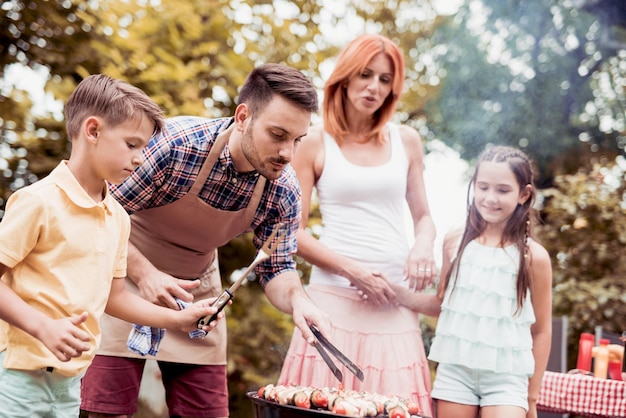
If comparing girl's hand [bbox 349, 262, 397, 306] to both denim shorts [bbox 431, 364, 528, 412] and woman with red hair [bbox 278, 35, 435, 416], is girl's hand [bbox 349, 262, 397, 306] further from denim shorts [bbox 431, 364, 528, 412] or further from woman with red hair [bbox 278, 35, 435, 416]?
denim shorts [bbox 431, 364, 528, 412]

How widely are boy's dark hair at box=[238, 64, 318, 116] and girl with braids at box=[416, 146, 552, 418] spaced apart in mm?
917

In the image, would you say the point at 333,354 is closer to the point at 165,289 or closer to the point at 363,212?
the point at 165,289

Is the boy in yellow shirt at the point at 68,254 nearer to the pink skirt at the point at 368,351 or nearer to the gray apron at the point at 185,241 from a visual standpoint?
the gray apron at the point at 185,241

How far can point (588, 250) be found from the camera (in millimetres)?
6793

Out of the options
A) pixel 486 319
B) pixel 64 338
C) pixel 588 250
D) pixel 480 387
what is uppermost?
pixel 588 250

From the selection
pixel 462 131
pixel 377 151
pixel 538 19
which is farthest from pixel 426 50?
pixel 377 151

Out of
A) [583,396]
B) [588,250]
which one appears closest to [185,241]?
[583,396]

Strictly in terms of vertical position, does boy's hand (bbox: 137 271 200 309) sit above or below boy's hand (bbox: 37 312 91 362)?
above

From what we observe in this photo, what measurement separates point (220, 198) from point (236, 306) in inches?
100

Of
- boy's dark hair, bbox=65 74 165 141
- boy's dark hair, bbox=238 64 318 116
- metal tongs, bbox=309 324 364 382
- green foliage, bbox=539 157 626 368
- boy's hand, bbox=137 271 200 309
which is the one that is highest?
green foliage, bbox=539 157 626 368

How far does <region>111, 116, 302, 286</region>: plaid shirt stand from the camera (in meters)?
2.25

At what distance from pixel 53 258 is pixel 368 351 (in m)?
1.30

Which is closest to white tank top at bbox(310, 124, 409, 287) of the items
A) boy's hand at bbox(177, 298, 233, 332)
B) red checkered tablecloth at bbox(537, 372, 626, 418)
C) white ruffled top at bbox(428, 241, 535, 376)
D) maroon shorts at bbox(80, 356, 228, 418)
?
white ruffled top at bbox(428, 241, 535, 376)

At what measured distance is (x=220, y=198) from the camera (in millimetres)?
2367
